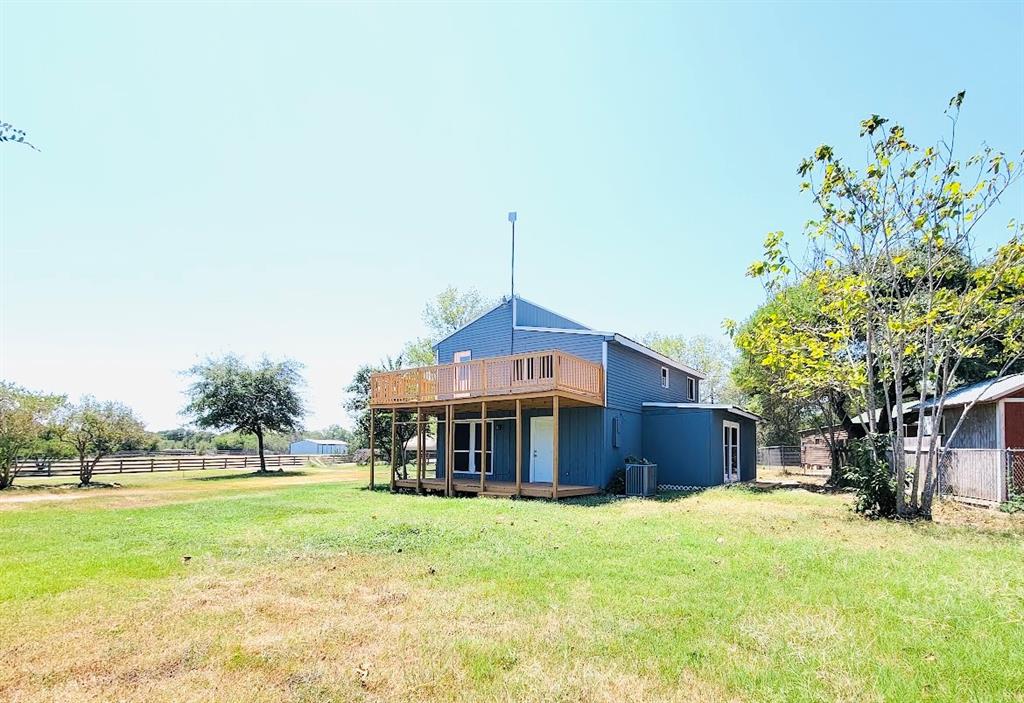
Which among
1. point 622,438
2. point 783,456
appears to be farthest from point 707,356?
point 622,438

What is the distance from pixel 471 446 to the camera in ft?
63.4

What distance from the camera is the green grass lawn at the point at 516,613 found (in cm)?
346

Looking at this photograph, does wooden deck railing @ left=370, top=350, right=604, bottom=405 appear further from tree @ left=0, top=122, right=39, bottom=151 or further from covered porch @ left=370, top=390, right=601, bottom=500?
tree @ left=0, top=122, right=39, bottom=151

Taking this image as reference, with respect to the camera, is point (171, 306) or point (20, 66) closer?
point (20, 66)

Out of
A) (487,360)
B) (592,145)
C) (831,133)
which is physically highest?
(592,145)

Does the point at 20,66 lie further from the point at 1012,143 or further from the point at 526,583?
the point at 1012,143

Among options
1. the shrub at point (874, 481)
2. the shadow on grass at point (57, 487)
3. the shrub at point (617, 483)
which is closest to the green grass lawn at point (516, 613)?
the shrub at point (874, 481)

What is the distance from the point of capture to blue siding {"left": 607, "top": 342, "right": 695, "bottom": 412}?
16734 mm

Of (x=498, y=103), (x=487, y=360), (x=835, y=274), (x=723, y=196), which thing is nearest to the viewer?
(x=835, y=274)

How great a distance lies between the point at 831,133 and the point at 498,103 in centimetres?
727

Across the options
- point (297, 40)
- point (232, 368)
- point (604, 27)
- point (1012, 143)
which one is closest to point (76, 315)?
point (232, 368)

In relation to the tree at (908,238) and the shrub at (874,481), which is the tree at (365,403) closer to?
the shrub at (874,481)

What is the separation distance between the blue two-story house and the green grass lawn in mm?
6135

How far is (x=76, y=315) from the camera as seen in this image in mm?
24125
